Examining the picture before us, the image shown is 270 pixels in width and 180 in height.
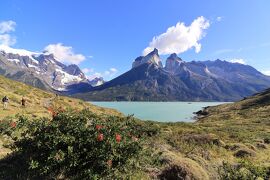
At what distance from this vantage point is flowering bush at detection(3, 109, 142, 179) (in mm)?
10828

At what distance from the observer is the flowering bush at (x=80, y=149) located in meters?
10.8

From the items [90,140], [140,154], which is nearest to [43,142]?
[90,140]

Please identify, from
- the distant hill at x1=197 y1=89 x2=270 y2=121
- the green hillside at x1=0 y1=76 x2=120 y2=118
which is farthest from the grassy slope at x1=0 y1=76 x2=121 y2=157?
the distant hill at x1=197 y1=89 x2=270 y2=121

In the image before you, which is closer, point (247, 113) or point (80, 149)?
point (80, 149)

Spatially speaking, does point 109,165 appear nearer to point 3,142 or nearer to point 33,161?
point 33,161

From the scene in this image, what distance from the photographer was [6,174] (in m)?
12.9

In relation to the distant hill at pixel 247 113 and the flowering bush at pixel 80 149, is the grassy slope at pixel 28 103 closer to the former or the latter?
the flowering bush at pixel 80 149

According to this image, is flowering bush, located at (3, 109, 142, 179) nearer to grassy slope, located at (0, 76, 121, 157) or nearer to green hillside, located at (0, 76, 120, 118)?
grassy slope, located at (0, 76, 121, 157)

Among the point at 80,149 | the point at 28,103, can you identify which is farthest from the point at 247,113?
the point at 80,149

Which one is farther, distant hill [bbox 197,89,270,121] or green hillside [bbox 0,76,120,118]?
distant hill [bbox 197,89,270,121]

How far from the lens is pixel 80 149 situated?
11242 millimetres

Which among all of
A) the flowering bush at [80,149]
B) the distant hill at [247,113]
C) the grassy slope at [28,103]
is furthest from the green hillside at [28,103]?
the distant hill at [247,113]

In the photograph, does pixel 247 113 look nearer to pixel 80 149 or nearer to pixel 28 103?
pixel 28 103

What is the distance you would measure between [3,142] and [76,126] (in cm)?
801
